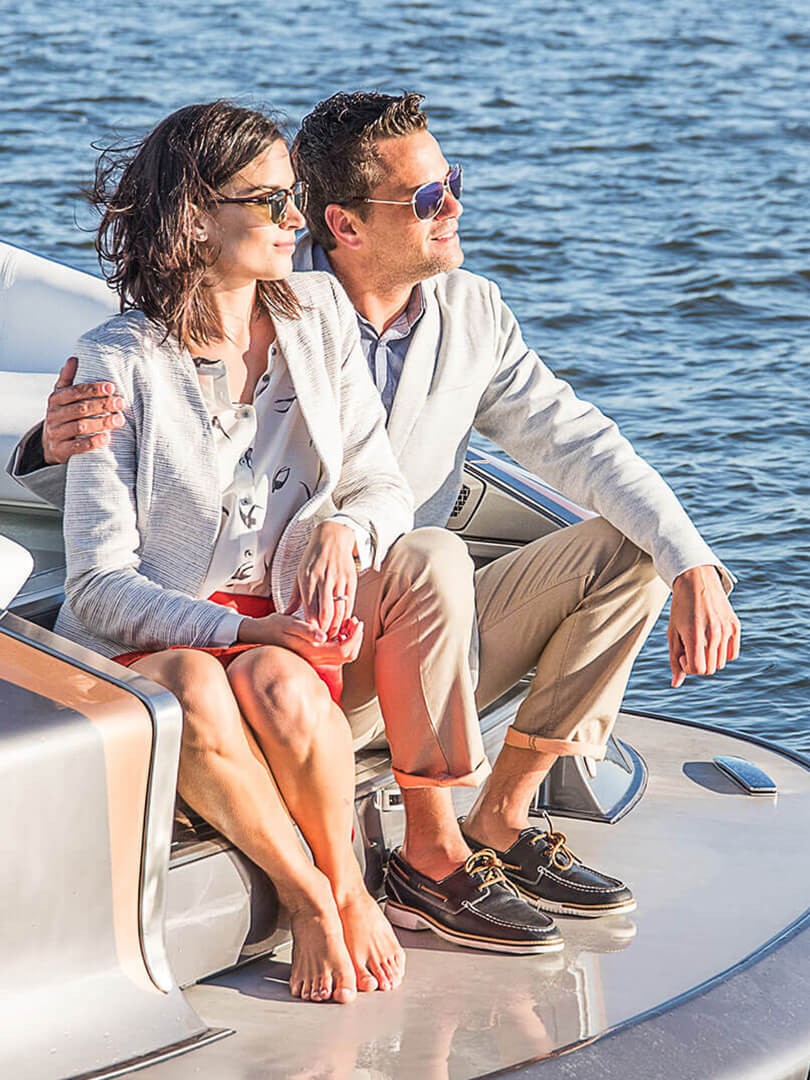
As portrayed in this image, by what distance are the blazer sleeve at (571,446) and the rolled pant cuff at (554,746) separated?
0.26 meters

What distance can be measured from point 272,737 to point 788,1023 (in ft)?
2.45

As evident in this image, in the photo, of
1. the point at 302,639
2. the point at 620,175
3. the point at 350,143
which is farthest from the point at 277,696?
the point at 620,175

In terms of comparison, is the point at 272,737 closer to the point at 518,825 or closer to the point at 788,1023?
the point at 518,825

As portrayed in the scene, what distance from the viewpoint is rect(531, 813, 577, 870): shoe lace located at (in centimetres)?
261

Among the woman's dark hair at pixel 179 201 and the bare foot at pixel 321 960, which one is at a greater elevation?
the woman's dark hair at pixel 179 201

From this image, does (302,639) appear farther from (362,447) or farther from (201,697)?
(362,447)

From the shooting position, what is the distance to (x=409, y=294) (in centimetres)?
279

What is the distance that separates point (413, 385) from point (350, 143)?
37 cm

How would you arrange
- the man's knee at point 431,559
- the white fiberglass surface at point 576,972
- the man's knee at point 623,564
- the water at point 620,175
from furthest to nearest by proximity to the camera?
the water at point 620,175 → the man's knee at point 623,564 → the man's knee at point 431,559 → the white fiberglass surface at point 576,972

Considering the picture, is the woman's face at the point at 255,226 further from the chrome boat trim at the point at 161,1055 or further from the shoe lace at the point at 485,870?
the chrome boat trim at the point at 161,1055

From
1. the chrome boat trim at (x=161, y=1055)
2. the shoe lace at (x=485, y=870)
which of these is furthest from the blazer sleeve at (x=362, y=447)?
the chrome boat trim at (x=161, y=1055)

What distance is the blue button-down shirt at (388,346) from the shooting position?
276 cm

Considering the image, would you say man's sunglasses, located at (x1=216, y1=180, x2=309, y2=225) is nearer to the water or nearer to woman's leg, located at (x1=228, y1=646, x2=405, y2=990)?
the water

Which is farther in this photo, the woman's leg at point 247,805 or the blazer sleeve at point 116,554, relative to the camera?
the blazer sleeve at point 116,554
